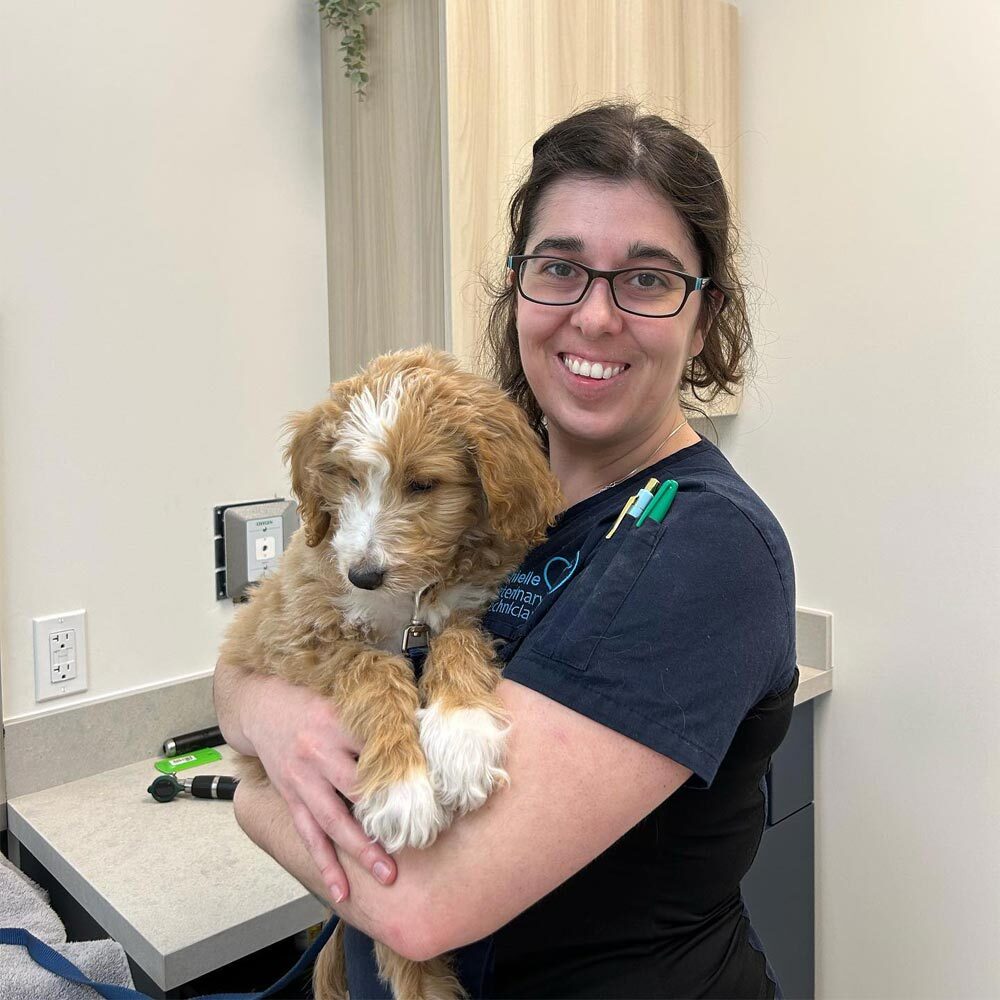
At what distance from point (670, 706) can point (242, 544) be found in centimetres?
144

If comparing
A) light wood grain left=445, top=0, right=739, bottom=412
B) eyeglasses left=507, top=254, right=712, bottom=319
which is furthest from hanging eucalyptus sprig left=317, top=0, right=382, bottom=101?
eyeglasses left=507, top=254, right=712, bottom=319

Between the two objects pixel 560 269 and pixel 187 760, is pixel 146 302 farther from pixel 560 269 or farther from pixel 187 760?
pixel 560 269

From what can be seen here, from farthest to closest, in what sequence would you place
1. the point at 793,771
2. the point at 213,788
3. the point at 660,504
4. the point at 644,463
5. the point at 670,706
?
the point at 793,771
the point at 213,788
the point at 644,463
the point at 660,504
the point at 670,706

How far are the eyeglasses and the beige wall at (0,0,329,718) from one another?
111cm

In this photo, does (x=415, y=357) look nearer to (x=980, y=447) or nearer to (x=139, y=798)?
(x=139, y=798)

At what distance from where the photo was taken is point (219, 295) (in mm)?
2039

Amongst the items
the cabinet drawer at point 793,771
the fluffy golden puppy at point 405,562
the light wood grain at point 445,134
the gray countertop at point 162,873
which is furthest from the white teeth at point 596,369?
the cabinet drawer at point 793,771

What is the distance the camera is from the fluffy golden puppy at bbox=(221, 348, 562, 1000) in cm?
95

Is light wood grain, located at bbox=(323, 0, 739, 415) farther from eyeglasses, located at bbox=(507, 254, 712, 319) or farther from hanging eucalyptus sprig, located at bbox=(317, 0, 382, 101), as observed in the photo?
eyeglasses, located at bbox=(507, 254, 712, 319)

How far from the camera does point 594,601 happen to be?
0.90m

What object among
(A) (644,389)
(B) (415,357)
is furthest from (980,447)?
(B) (415,357)

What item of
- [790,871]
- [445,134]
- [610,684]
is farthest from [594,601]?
[790,871]

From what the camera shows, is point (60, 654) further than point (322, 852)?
Yes

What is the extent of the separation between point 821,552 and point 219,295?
173 cm
